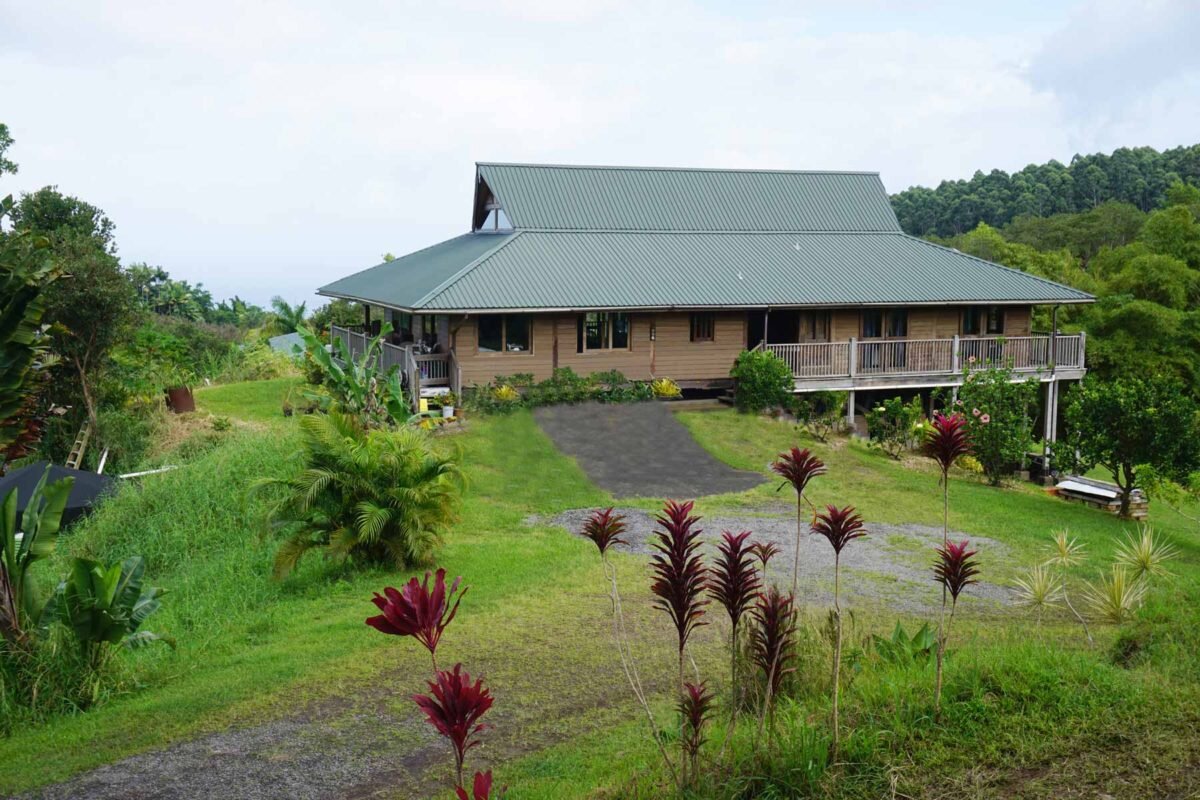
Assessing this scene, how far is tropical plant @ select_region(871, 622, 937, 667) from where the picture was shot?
795 cm

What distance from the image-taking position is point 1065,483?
833 inches

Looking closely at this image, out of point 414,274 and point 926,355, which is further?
point 414,274

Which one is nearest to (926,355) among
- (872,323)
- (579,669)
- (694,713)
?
(872,323)

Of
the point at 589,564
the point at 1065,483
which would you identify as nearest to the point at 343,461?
the point at 589,564

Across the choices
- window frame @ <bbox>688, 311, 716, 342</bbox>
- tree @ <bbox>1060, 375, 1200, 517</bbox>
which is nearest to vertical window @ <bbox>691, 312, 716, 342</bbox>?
window frame @ <bbox>688, 311, 716, 342</bbox>

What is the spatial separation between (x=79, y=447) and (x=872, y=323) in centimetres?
2026

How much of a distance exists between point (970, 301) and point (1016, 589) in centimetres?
1617

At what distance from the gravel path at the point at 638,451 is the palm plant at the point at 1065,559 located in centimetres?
636

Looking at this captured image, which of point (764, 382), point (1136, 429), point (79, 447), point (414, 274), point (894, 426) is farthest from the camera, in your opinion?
point (414, 274)

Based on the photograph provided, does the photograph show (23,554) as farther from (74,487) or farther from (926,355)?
(926,355)

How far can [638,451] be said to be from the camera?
22.1m

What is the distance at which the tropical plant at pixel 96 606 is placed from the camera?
916cm

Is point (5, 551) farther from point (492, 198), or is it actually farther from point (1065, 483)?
point (492, 198)

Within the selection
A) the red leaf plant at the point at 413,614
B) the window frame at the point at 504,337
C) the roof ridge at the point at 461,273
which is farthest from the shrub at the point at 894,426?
the red leaf plant at the point at 413,614
